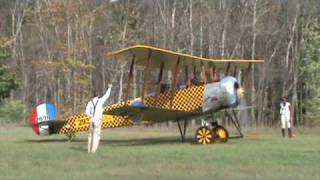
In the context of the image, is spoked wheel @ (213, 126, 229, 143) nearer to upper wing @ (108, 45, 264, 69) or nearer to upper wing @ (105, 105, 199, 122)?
upper wing @ (105, 105, 199, 122)

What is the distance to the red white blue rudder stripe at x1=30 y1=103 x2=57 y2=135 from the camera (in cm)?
2506

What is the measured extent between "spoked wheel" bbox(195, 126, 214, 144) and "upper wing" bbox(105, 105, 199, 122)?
2.83 ft

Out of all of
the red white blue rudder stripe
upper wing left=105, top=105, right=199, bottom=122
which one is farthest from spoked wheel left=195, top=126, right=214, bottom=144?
the red white blue rudder stripe

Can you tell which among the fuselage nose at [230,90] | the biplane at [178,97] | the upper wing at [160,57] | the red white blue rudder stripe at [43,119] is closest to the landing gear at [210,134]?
the biplane at [178,97]

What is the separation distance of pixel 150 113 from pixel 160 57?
2.06 meters

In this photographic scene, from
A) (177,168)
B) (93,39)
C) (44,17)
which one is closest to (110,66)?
(93,39)

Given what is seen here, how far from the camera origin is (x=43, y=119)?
83.0 feet

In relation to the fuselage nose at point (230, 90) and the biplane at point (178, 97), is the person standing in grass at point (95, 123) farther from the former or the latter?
the fuselage nose at point (230, 90)

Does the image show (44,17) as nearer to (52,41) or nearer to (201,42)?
(52,41)

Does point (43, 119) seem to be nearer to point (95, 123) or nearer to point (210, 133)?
point (210, 133)

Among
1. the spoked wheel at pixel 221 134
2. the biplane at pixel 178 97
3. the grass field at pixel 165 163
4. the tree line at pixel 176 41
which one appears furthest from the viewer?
the tree line at pixel 176 41

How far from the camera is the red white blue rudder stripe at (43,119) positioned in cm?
2506

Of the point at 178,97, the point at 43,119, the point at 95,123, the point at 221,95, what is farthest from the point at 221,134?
the point at 43,119

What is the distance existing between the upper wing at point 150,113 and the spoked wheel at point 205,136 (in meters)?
0.86
